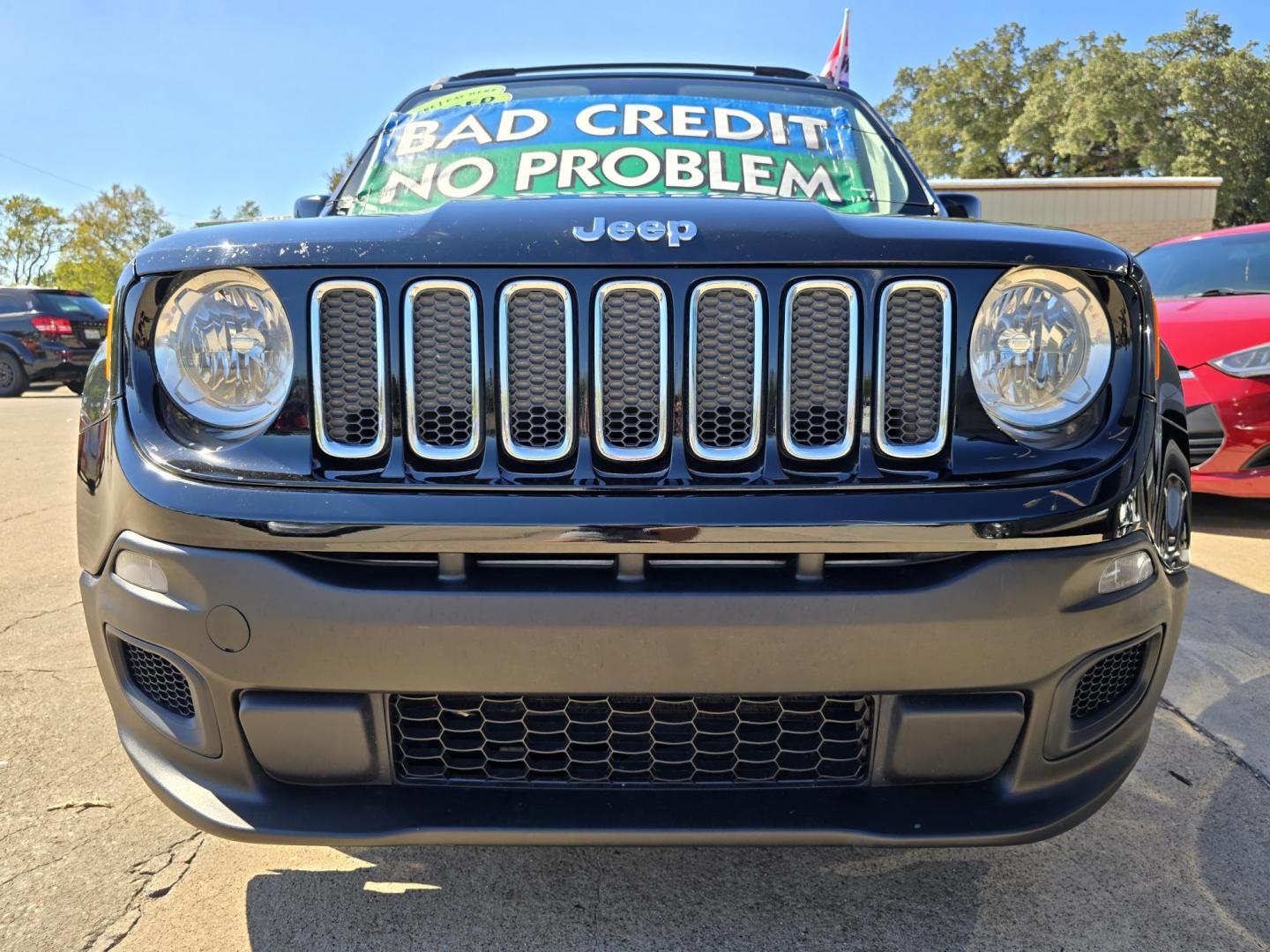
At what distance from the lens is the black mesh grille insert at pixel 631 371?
4.55 feet

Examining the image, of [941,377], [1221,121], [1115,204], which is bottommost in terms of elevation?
[941,377]

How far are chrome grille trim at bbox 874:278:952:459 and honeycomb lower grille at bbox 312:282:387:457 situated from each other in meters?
0.78

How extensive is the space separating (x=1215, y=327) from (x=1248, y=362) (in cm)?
27

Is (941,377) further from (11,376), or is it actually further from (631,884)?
(11,376)

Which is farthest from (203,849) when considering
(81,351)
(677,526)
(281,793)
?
(81,351)

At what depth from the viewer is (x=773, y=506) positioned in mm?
1332

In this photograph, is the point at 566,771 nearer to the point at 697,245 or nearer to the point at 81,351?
the point at 697,245

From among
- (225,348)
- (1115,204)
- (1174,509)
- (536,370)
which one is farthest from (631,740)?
(1115,204)

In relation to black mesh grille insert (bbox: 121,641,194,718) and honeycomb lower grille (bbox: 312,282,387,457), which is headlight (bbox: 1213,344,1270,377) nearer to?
honeycomb lower grille (bbox: 312,282,387,457)

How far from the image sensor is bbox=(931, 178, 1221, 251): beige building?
23.0 metres

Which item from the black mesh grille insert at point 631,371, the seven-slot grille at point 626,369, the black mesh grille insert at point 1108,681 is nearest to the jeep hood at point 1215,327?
the black mesh grille insert at point 1108,681

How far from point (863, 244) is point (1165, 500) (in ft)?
2.23

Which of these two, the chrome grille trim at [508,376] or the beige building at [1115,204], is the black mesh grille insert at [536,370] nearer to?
the chrome grille trim at [508,376]

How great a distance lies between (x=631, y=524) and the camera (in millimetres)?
1312
